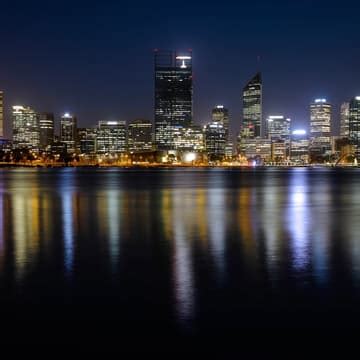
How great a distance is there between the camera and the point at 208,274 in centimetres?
1234

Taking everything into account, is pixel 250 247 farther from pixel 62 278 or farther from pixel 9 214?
pixel 9 214

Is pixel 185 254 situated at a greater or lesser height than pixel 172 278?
lesser

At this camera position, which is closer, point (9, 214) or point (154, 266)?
point (154, 266)

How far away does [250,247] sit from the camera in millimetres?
16484

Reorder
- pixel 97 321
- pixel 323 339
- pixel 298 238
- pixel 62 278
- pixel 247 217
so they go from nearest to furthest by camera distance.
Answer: pixel 323 339, pixel 97 321, pixel 62 278, pixel 298 238, pixel 247 217

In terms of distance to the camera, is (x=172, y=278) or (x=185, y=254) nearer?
(x=172, y=278)

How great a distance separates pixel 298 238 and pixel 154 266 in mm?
6845

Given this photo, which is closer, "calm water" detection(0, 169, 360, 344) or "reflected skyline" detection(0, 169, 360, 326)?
"calm water" detection(0, 169, 360, 344)

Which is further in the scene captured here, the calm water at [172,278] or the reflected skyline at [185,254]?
the reflected skyline at [185,254]

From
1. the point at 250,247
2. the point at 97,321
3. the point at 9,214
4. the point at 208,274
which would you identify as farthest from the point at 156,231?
the point at 97,321

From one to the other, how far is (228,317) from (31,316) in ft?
10.2

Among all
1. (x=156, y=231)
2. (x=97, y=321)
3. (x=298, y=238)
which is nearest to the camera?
(x=97, y=321)

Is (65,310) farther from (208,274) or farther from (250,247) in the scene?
(250,247)

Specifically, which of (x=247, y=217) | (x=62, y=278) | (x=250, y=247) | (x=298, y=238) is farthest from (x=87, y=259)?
(x=247, y=217)
